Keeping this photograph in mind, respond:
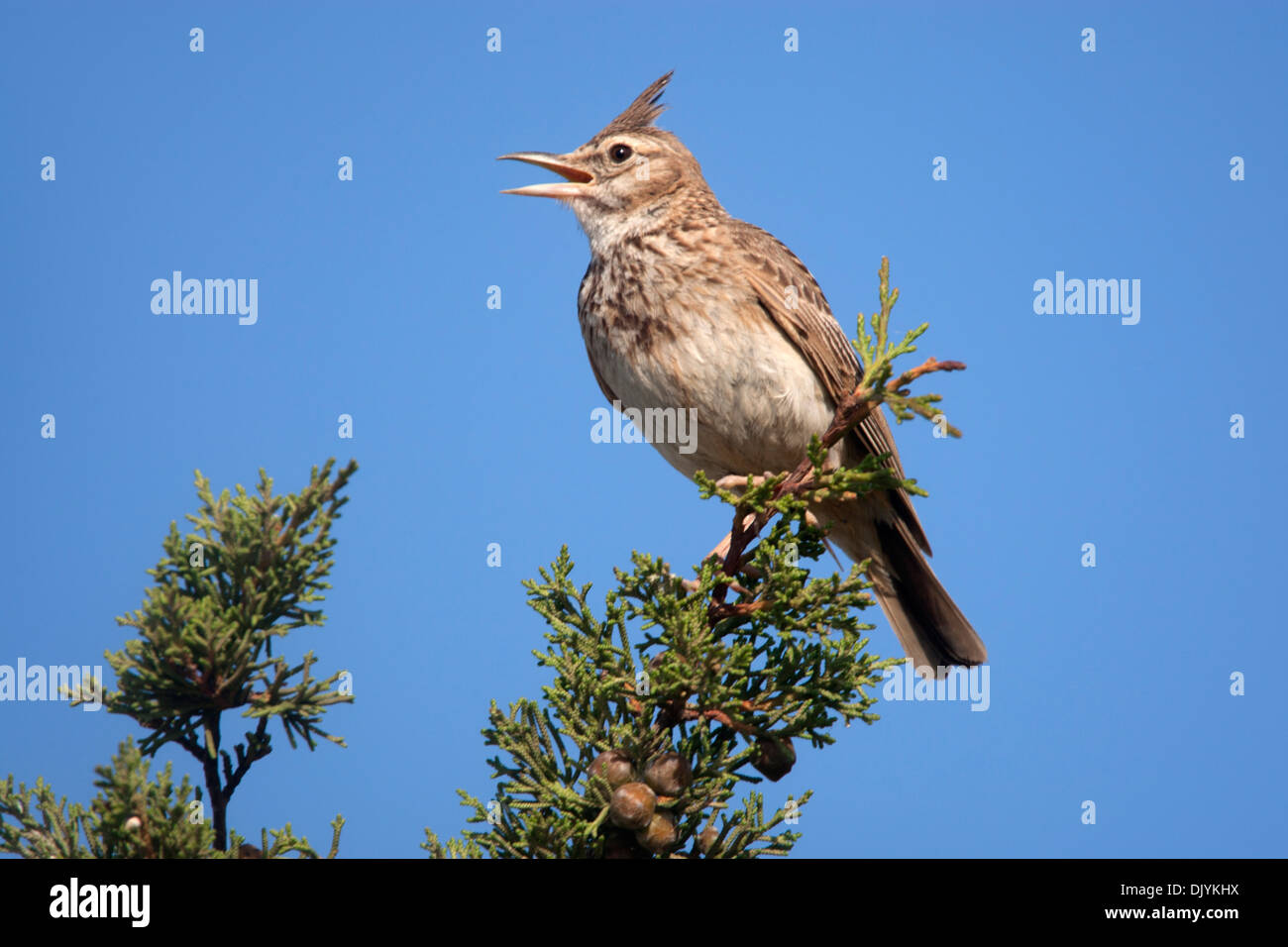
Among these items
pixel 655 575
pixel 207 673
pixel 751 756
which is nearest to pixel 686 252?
pixel 655 575

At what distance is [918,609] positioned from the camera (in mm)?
5230

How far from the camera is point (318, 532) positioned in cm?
300

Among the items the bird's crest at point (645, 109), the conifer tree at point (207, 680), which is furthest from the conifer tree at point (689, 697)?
the bird's crest at point (645, 109)

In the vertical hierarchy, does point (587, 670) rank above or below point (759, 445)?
below

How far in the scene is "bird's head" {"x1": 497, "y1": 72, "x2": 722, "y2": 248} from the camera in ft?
18.1

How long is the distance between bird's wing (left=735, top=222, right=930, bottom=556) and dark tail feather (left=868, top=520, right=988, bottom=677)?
0.41 ft

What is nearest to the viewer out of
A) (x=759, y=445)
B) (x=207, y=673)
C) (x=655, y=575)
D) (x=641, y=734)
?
(x=207, y=673)

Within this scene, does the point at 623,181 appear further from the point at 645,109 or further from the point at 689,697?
the point at 689,697

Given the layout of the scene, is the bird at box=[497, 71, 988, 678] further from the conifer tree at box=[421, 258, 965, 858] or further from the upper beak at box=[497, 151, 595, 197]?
the conifer tree at box=[421, 258, 965, 858]

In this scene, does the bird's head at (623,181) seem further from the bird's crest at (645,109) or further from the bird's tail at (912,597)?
the bird's tail at (912,597)

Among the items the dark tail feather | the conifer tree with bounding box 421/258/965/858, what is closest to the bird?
the dark tail feather
